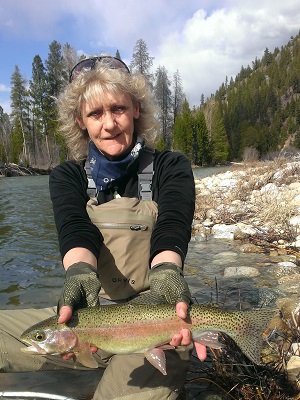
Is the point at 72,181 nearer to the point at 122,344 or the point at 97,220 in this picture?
the point at 97,220

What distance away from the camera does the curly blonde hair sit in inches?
125

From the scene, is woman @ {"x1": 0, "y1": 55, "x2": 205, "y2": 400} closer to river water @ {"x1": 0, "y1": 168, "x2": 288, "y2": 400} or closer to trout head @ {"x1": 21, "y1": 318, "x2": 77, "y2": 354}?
trout head @ {"x1": 21, "y1": 318, "x2": 77, "y2": 354}

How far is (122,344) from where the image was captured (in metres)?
2.33

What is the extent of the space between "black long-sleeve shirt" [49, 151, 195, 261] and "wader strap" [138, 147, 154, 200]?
5 centimetres

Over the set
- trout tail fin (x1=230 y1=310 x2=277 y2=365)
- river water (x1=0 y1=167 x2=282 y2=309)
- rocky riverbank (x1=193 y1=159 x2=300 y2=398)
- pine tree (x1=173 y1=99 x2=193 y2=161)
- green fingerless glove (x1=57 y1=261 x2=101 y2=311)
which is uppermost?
pine tree (x1=173 y1=99 x2=193 y2=161)

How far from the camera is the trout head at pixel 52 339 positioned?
2271 millimetres

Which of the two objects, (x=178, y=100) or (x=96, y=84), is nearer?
(x=96, y=84)

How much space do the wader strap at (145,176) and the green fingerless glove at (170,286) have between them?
91cm

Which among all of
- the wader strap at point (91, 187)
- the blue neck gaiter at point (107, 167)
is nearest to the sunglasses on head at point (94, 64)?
the blue neck gaiter at point (107, 167)

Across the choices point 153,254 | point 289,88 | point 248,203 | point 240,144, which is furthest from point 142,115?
point 289,88

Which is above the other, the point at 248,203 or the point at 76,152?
the point at 76,152

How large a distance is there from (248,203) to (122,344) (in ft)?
27.6

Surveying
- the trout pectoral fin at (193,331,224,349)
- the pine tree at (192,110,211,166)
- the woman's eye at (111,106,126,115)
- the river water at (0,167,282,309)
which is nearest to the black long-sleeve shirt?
the woman's eye at (111,106,126,115)

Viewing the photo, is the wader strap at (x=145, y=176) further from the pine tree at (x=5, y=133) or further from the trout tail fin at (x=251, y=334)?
the pine tree at (x=5, y=133)
